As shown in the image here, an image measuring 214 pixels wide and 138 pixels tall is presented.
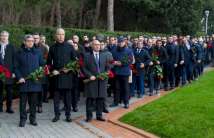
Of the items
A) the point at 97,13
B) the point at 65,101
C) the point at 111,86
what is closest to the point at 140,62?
the point at 111,86

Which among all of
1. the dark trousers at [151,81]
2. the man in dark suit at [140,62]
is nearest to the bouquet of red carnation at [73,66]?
the man in dark suit at [140,62]

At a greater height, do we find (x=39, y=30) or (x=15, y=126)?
(x=39, y=30)

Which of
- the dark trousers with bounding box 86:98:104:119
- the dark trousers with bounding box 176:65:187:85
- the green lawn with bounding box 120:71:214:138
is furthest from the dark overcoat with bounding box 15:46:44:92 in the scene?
the dark trousers with bounding box 176:65:187:85

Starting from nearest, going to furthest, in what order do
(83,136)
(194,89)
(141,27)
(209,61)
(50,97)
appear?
(83,136) < (50,97) < (194,89) < (209,61) < (141,27)

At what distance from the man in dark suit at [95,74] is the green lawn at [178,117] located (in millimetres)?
829

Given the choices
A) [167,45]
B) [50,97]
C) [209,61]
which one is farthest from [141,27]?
[50,97]

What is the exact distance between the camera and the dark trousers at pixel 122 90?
49.4 ft

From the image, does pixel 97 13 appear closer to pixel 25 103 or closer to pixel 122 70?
pixel 122 70

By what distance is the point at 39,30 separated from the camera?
18312 mm

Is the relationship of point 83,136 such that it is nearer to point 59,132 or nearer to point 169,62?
point 59,132

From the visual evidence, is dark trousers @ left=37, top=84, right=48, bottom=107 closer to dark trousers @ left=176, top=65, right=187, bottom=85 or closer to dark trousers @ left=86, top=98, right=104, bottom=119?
dark trousers @ left=86, top=98, right=104, bottom=119

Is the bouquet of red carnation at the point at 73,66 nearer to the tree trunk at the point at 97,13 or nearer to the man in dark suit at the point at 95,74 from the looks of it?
the man in dark suit at the point at 95,74

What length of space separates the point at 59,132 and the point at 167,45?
9.38 meters

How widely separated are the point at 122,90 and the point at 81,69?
247cm
